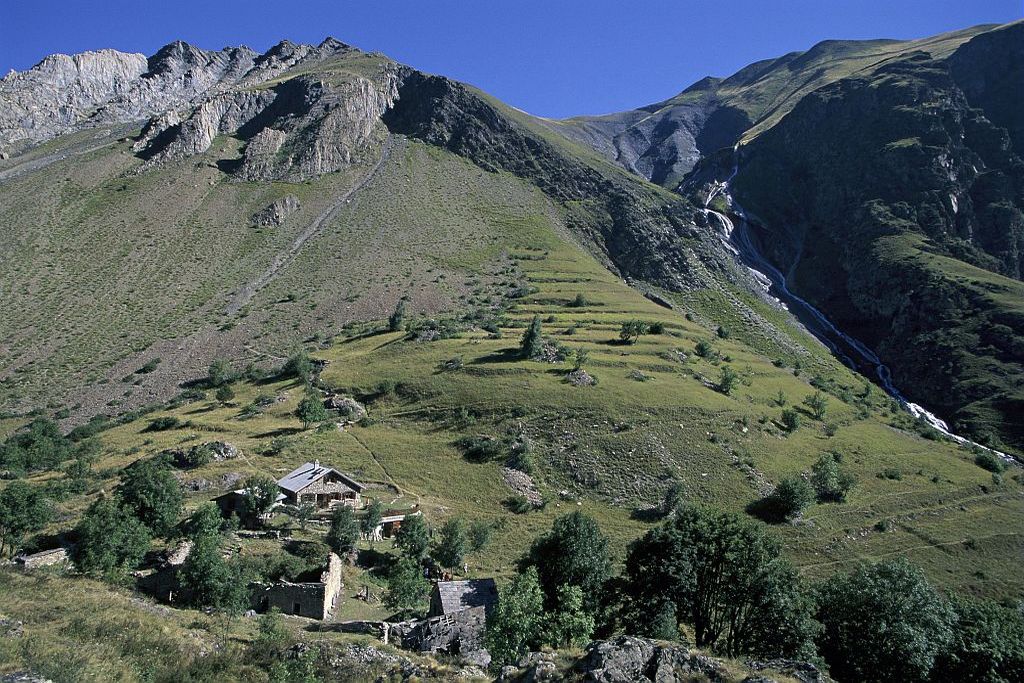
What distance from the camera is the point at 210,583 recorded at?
27500 mm

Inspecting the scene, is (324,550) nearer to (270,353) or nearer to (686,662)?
(686,662)

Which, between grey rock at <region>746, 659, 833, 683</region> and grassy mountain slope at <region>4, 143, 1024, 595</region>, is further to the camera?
grassy mountain slope at <region>4, 143, 1024, 595</region>

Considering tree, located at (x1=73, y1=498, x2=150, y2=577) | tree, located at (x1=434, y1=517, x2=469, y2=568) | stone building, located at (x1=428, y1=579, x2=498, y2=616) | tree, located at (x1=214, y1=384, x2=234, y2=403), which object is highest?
tree, located at (x1=73, y1=498, x2=150, y2=577)

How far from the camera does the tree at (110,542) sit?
29469mm

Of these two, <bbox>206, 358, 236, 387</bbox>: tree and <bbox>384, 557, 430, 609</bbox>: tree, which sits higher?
<bbox>206, 358, 236, 387</bbox>: tree

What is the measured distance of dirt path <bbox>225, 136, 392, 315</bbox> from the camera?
112 m

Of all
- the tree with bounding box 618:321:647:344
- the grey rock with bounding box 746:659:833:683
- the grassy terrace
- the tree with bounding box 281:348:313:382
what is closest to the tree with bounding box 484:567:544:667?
the grey rock with bounding box 746:659:833:683

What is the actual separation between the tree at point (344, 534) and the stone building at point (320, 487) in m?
5.50

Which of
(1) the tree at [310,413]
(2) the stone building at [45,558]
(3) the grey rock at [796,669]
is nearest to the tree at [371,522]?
(2) the stone building at [45,558]

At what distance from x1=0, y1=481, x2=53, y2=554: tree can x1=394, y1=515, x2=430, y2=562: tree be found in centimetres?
2095

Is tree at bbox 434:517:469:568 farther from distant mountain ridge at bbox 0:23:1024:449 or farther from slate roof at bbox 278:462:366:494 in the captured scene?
distant mountain ridge at bbox 0:23:1024:449

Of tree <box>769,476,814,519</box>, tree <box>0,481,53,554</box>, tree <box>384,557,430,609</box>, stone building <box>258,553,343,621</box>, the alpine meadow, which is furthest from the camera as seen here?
tree <box>769,476,814,519</box>

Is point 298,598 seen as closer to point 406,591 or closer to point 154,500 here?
point 406,591

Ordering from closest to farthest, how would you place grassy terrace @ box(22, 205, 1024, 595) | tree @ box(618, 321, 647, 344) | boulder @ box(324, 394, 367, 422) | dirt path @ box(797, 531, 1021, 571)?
dirt path @ box(797, 531, 1021, 571) → grassy terrace @ box(22, 205, 1024, 595) → boulder @ box(324, 394, 367, 422) → tree @ box(618, 321, 647, 344)
